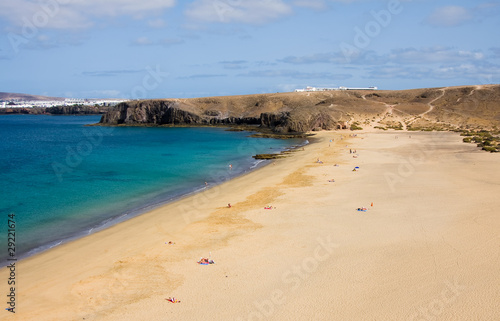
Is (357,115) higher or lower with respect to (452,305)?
higher

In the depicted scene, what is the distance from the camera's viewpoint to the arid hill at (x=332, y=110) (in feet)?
235

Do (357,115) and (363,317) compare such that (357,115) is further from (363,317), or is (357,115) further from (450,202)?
(363,317)

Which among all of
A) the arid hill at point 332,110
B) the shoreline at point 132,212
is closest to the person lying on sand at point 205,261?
the shoreline at point 132,212

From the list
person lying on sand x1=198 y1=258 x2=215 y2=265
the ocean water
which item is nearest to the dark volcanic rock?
the ocean water

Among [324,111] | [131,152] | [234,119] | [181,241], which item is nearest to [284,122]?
[324,111]

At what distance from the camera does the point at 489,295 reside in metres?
11.3

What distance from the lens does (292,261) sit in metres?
14.3

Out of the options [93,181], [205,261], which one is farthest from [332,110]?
[205,261]

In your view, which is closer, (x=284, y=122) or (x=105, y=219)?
(x=105, y=219)

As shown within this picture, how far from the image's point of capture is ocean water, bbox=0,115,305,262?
67.1 ft

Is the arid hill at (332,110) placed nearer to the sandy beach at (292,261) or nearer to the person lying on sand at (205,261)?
the sandy beach at (292,261)

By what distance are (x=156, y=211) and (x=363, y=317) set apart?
47.4ft

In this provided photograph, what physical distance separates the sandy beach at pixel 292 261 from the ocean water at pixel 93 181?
2.26 m

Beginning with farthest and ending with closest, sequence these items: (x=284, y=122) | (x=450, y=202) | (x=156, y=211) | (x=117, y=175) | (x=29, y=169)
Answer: (x=284, y=122), (x=29, y=169), (x=117, y=175), (x=156, y=211), (x=450, y=202)
